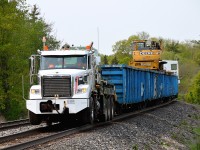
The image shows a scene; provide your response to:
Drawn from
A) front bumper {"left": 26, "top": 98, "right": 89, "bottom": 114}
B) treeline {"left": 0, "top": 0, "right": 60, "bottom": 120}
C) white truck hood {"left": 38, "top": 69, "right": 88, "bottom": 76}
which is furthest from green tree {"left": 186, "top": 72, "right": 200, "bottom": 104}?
front bumper {"left": 26, "top": 98, "right": 89, "bottom": 114}

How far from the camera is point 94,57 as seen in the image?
19.6m

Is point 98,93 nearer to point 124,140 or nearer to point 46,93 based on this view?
point 46,93

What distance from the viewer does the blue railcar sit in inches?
1083

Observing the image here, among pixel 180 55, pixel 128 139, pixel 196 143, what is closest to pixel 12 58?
pixel 196 143

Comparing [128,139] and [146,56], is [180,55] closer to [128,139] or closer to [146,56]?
[146,56]

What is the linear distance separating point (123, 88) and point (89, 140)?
44.2ft

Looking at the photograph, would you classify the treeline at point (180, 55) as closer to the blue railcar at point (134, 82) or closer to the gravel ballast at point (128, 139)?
the blue railcar at point (134, 82)

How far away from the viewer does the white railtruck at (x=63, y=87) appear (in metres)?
17.1

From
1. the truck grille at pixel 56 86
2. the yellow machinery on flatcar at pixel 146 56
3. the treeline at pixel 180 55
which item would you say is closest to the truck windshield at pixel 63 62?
the truck grille at pixel 56 86

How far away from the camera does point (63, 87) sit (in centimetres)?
1723

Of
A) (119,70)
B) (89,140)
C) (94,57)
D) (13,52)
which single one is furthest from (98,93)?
(13,52)

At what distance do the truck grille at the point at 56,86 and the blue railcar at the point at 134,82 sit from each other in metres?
7.54

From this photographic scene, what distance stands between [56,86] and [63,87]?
0.25 meters

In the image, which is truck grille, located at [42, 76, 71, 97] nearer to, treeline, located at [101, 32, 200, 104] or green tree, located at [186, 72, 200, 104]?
green tree, located at [186, 72, 200, 104]
